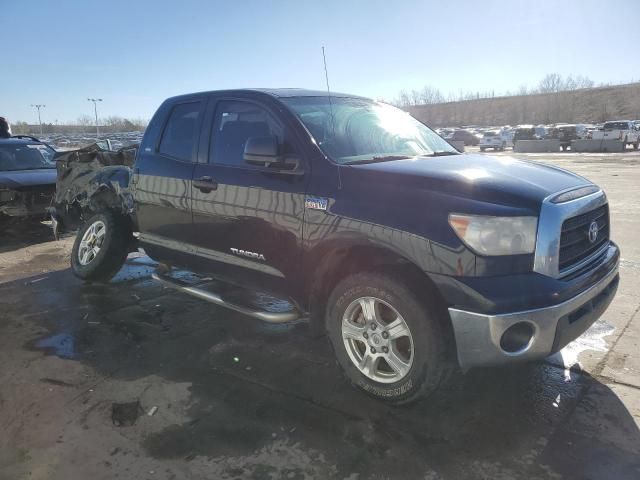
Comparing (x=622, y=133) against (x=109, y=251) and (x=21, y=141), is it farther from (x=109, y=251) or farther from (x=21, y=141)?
(x=109, y=251)

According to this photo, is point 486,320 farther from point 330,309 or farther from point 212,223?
point 212,223

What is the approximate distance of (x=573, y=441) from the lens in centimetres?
278

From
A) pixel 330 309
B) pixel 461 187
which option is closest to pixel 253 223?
pixel 330 309

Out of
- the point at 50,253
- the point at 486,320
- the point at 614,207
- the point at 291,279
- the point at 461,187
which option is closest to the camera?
the point at 486,320

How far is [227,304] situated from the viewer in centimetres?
390

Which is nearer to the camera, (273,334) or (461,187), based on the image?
(461,187)

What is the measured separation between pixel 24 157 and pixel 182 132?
22.1ft

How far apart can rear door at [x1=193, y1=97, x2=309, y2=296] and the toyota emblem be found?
1824 mm

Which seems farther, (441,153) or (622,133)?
(622,133)

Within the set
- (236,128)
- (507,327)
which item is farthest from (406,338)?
(236,128)

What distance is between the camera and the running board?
141 inches

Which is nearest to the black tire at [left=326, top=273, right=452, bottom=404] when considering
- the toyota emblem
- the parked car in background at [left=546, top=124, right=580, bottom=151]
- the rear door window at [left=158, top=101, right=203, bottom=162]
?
the toyota emblem

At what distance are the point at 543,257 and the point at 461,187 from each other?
0.58 metres

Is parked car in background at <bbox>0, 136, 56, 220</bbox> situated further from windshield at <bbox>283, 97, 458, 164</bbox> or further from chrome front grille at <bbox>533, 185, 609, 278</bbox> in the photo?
chrome front grille at <bbox>533, 185, 609, 278</bbox>
